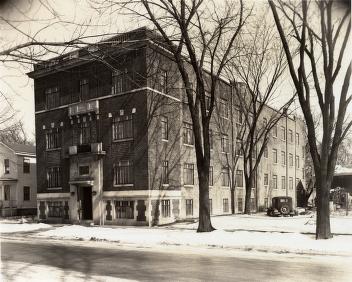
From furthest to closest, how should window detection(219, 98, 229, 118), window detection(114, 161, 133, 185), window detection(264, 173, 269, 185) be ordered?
window detection(264, 173, 269, 185), window detection(219, 98, 229, 118), window detection(114, 161, 133, 185)

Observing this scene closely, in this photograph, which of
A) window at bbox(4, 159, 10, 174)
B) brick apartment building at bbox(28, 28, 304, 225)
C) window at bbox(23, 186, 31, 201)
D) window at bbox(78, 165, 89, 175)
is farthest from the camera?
window at bbox(23, 186, 31, 201)

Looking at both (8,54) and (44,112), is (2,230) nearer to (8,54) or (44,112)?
(44,112)

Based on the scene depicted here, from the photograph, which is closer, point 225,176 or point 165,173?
point 165,173

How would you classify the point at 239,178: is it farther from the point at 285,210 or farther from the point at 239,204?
the point at 285,210

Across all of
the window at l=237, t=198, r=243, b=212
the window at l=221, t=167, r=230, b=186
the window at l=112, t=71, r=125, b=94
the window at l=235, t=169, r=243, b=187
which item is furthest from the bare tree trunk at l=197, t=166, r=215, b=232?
the window at l=237, t=198, r=243, b=212

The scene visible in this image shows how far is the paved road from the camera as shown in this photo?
9742 millimetres

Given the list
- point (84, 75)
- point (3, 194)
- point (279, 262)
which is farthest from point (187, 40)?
point (3, 194)

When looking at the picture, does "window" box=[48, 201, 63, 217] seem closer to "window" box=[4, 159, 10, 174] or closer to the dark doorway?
the dark doorway

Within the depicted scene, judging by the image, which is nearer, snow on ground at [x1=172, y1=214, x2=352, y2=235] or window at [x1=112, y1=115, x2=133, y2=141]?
snow on ground at [x1=172, y1=214, x2=352, y2=235]

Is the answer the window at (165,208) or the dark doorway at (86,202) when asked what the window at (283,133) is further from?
the dark doorway at (86,202)

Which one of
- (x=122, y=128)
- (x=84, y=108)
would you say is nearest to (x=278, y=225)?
(x=122, y=128)

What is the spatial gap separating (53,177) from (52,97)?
6061 millimetres

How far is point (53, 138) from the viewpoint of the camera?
31.3m

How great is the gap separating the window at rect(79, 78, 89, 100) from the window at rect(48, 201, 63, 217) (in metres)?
8.05
